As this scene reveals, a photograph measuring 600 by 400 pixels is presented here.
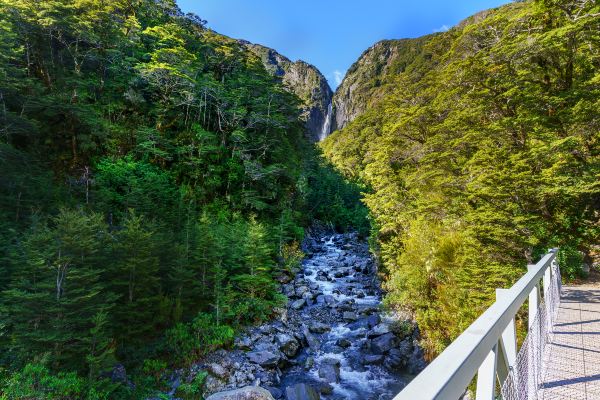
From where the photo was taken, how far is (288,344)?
13422mm

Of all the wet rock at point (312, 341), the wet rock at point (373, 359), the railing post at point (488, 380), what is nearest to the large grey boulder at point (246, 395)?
the wet rock at point (312, 341)

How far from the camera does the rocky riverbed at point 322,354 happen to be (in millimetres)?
10969

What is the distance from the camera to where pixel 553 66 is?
340 inches

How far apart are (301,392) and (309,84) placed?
14261cm

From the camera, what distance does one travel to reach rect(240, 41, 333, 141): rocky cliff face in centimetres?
12962

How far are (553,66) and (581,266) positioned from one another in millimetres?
5588

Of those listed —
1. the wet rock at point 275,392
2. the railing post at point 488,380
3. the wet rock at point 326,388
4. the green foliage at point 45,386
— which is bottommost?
the wet rock at point 326,388

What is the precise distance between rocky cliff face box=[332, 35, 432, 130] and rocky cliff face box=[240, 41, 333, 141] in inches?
230

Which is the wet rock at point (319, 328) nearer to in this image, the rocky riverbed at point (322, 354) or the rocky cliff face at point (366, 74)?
the rocky riverbed at point (322, 354)

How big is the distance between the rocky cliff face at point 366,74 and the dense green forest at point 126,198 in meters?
85.8

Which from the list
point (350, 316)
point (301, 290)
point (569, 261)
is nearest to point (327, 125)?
point (301, 290)

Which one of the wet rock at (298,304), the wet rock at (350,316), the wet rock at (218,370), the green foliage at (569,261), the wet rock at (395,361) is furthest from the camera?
the wet rock at (298,304)

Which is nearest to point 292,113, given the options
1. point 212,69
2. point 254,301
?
point 212,69

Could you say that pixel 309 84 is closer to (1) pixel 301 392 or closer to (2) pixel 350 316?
(2) pixel 350 316
